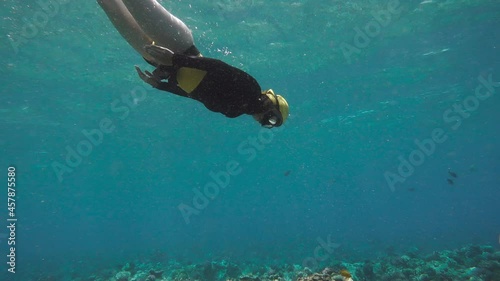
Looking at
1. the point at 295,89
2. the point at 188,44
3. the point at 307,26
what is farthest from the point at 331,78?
the point at 188,44

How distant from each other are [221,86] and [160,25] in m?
0.89

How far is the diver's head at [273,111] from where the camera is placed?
3.69 m

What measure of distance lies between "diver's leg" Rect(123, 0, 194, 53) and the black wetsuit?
235 millimetres

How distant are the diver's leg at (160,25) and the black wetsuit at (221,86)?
0.23 m

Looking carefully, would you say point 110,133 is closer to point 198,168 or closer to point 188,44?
point 198,168

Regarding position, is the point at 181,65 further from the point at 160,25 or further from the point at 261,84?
the point at 261,84

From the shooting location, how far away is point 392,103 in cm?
3012

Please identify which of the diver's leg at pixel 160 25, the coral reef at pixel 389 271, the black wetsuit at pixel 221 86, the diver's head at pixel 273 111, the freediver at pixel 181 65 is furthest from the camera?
the coral reef at pixel 389 271

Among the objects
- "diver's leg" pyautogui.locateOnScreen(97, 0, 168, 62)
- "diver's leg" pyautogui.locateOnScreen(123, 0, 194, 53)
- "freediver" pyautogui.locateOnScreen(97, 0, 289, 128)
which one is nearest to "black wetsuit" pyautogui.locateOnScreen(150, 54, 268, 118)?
"freediver" pyautogui.locateOnScreen(97, 0, 289, 128)

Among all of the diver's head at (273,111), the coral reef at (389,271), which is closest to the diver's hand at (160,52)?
the diver's head at (273,111)

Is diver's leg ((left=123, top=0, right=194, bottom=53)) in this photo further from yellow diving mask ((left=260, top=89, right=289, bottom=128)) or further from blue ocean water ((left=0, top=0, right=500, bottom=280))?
blue ocean water ((left=0, top=0, right=500, bottom=280))

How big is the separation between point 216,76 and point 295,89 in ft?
69.5

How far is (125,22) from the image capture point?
3273 mm

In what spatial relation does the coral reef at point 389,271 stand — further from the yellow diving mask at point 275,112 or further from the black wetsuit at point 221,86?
the black wetsuit at point 221,86
